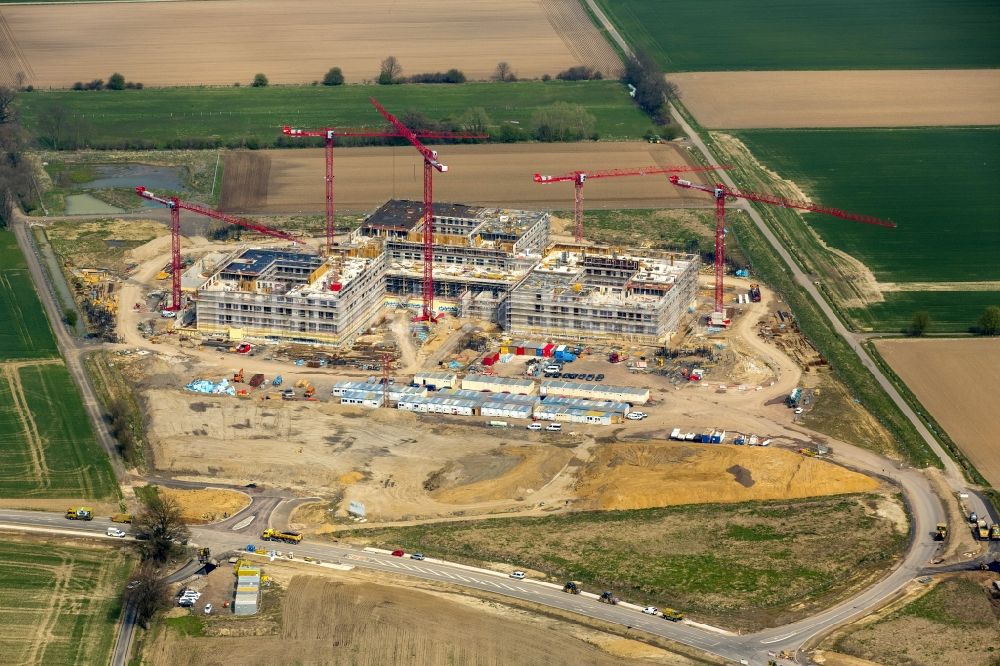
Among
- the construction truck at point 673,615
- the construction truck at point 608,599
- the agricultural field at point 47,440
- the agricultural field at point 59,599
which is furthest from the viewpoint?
the agricultural field at point 47,440

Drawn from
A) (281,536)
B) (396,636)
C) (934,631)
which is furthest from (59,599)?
(934,631)

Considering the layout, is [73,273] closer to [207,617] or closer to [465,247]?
[465,247]

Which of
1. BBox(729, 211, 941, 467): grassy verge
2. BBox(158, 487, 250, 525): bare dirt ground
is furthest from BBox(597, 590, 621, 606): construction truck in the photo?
BBox(729, 211, 941, 467): grassy verge

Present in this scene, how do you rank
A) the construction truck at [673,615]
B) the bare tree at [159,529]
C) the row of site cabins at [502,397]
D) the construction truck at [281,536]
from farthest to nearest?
the row of site cabins at [502,397] < the construction truck at [281,536] < the bare tree at [159,529] < the construction truck at [673,615]

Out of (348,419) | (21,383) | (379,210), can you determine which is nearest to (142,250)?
(379,210)

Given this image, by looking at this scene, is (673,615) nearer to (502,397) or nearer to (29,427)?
(502,397)

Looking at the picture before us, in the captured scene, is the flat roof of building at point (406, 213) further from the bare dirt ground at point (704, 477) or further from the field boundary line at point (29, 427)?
the bare dirt ground at point (704, 477)

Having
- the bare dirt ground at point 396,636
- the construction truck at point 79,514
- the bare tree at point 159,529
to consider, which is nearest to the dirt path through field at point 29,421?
the construction truck at point 79,514

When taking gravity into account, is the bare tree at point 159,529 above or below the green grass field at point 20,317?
below
